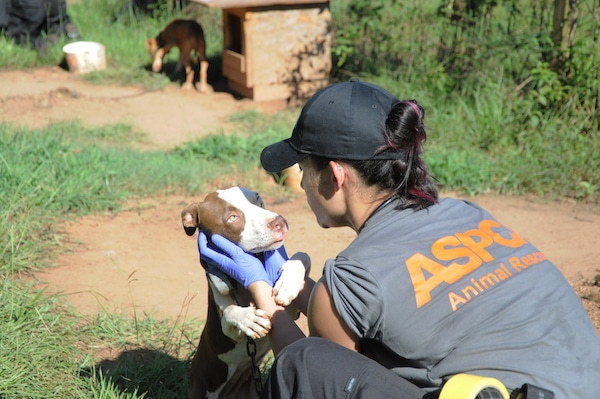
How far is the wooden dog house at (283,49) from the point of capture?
794cm

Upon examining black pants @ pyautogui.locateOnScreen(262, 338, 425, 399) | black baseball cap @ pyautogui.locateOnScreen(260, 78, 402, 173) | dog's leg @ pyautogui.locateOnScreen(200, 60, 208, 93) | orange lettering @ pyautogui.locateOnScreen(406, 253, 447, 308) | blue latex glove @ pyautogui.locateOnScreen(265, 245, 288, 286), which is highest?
black baseball cap @ pyautogui.locateOnScreen(260, 78, 402, 173)

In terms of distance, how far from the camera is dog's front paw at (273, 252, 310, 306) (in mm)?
2641

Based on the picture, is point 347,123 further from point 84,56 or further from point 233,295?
point 84,56

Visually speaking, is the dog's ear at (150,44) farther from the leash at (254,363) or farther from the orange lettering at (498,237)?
the orange lettering at (498,237)

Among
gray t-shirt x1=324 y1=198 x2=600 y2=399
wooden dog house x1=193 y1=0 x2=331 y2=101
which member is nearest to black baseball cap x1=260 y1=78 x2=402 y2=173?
gray t-shirt x1=324 y1=198 x2=600 y2=399

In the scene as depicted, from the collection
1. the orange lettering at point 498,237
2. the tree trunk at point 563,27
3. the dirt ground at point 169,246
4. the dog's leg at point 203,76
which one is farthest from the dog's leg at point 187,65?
the orange lettering at point 498,237

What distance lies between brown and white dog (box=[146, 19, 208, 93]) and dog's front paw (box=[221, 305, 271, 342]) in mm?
6148

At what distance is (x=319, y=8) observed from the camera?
318 inches

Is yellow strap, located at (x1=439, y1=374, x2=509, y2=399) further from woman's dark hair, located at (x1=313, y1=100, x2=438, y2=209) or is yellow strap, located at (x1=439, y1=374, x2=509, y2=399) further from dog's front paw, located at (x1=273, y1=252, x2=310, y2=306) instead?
dog's front paw, located at (x1=273, y1=252, x2=310, y2=306)

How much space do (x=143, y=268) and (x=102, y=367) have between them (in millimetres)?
1226

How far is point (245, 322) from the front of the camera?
8.54ft

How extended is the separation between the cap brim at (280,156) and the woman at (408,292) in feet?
0.19

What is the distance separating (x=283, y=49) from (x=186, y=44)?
3.95 feet

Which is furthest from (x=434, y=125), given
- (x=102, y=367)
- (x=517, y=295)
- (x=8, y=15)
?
(x=8, y=15)
